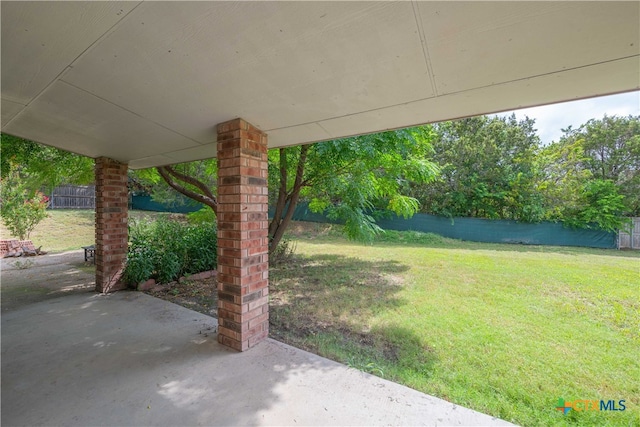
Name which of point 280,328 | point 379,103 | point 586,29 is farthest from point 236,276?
point 586,29

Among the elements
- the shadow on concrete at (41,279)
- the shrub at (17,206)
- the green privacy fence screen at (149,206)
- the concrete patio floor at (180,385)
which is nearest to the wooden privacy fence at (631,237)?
the concrete patio floor at (180,385)

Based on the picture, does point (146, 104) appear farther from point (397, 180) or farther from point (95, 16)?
point (397, 180)

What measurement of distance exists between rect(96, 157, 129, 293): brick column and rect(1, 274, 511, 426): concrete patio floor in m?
1.30

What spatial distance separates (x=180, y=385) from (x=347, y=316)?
7.08 ft

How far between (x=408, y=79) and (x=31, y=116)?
349 cm

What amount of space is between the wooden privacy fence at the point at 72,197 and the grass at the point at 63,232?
2.45 ft

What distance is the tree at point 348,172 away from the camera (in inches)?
172

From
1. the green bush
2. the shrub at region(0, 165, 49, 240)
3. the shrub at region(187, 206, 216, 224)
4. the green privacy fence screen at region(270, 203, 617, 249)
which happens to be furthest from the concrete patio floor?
the green privacy fence screen at region(270, 203, 617, 249)

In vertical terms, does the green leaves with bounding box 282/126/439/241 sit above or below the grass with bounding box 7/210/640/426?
above

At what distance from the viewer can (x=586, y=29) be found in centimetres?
122

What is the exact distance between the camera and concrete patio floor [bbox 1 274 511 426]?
1691 mm

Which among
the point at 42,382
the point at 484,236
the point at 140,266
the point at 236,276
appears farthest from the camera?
the point at 484,236

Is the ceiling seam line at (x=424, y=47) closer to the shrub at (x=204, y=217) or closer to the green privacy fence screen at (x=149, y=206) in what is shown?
the shrub at (x=204, y=217)

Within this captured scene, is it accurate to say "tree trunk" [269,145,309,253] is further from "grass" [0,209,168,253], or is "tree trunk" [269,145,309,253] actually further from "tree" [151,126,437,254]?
"grass" [0,209,168,253]
